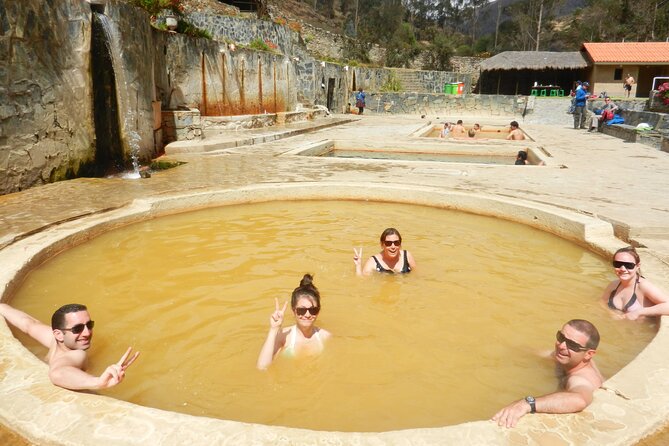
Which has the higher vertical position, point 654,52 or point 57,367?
point 654,52

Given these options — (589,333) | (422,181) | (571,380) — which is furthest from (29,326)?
(422,181)

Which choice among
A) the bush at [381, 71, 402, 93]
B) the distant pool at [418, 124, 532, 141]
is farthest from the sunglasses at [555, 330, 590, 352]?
the bush at [381, 71, 402, 93]

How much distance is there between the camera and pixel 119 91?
364 inches

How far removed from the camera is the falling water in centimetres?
882

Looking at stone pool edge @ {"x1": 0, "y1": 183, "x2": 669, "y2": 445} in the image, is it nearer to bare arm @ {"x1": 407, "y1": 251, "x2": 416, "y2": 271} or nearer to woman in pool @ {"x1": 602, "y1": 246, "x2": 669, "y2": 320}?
woman in pool @ {"x1": 602, "y1": 246, "x2": 669, "y2": 320}

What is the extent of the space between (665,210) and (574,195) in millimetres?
1201

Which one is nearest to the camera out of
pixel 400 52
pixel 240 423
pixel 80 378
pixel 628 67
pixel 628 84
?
pixel 240 423

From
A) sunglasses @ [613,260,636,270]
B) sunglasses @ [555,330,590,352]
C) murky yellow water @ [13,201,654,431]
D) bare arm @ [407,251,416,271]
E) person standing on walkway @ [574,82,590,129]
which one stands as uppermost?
person standing on walkway @ [574,82,590,129]

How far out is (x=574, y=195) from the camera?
7.29 m

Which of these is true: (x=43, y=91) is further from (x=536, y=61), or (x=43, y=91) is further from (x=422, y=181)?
(x=536, y=61)

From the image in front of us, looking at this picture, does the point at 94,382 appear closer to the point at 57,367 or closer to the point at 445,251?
the point at 57,367

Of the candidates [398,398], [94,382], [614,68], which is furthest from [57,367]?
[614,68]

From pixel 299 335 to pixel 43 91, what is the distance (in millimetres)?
6401

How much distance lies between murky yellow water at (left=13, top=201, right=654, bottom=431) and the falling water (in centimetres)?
366
